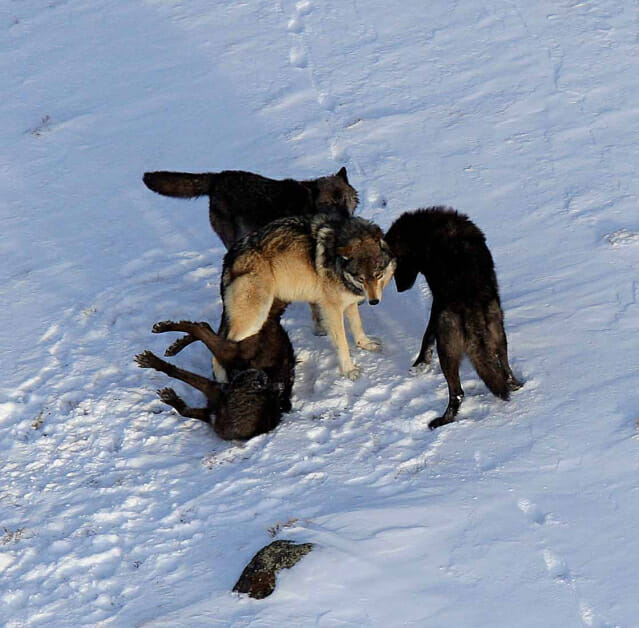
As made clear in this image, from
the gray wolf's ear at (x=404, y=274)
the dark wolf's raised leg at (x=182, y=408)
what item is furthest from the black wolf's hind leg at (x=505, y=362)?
the dark wolf's raised leg at (x=182, y=408)

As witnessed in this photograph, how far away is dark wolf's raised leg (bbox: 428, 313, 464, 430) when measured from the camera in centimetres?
785

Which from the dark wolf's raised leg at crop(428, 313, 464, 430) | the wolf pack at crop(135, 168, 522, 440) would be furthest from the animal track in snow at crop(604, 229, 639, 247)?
the dark wolf's raised leg at crop(428, 313, 464, 430)

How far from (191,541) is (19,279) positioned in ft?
19.3

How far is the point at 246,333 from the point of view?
8.88 meters

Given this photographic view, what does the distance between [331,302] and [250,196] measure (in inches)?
75.6

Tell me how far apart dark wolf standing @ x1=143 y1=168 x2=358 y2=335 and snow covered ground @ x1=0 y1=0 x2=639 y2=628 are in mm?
993

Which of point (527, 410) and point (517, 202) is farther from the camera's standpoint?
point (517, 202)

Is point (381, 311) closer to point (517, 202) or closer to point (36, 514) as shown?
point (517, 202)

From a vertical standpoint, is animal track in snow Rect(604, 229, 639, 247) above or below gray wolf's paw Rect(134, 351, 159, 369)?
below

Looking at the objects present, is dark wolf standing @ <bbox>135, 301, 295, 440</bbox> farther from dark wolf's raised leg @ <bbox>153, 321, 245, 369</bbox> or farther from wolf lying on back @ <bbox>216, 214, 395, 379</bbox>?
wolf lying on back @ <bbox>216, 214, 395, 379</bbox>

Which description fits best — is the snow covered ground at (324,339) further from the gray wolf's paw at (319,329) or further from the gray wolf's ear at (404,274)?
the gray wolf's ear at (404,274)

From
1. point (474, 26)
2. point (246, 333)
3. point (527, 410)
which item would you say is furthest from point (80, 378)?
point (474, 26)

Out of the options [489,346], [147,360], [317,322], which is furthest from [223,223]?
[489,346]

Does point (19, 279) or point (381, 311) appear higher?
point (19, 279)
